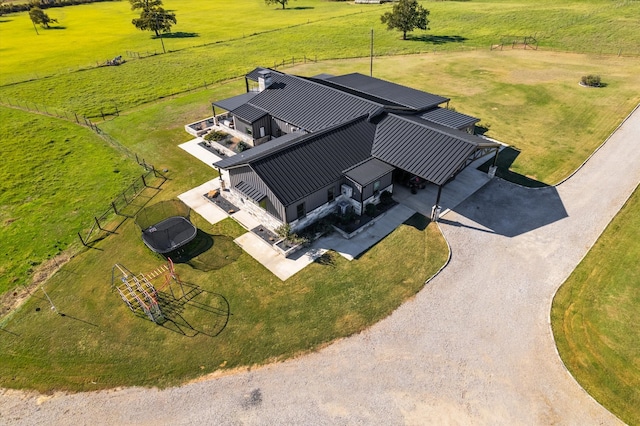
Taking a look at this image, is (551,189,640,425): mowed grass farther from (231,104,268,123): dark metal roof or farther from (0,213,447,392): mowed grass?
(231,104,268,123): dark metal roof

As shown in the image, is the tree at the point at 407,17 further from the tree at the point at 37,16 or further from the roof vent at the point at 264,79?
the tree at the point at 37,16

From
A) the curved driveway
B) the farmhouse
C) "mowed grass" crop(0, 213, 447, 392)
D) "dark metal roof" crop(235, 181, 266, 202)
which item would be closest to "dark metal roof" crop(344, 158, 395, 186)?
the farmhouse

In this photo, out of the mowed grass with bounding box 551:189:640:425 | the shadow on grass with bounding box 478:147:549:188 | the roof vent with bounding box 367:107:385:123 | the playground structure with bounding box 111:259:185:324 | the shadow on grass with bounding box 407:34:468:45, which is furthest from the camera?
the shadow on grass with bounding box 407:34:468:45

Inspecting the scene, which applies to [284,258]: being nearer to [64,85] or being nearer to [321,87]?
[321,87]

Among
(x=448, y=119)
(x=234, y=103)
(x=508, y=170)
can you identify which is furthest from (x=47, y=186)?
(x=508, y=170)

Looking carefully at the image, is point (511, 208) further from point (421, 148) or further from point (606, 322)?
point (606, 322)

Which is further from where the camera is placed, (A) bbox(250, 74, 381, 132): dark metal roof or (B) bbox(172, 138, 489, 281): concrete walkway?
(A) bbox(250, 74, 381, 132): dark metal roof

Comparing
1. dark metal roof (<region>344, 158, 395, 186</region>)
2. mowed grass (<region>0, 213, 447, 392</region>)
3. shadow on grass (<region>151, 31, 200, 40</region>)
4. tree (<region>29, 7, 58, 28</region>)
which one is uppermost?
tree (<region>29, 7, 58, 28</region>)

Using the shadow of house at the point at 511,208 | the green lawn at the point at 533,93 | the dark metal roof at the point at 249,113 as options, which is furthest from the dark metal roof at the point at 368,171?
the green lawn at the point at 533,93
